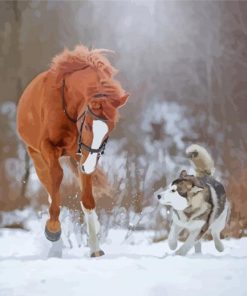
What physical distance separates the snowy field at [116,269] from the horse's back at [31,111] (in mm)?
400

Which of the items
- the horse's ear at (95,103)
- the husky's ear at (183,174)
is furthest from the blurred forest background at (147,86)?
the horse's ear at (95,103)

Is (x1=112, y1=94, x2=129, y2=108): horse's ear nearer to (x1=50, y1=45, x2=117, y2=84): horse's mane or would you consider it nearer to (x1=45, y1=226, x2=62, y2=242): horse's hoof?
(x1=50, y1=45, x2=117, y2=84): horse's mane

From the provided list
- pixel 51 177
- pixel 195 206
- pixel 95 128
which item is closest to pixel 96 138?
pixel 95 128

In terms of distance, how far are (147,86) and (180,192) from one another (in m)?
0.52

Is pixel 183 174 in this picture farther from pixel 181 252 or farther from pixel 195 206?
pixel 181 252

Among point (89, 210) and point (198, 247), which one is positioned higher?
point (89, 210)

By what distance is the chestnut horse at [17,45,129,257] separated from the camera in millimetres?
2414

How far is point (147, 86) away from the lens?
251cm

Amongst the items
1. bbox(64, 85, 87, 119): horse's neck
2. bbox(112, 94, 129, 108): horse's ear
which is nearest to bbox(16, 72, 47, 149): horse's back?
bbox(64, 85, 87, 119): horse's neck

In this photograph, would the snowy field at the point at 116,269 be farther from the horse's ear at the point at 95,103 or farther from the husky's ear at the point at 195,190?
the horse's ear at the point at 95,103

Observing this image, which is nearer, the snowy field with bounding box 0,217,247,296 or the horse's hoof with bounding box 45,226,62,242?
the snowy field with bounding box 0,217,247,296

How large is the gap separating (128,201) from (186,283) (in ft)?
1.47

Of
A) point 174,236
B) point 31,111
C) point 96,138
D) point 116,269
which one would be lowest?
point 116,269

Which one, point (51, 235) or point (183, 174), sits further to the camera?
point (183, 174)
